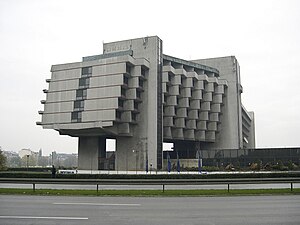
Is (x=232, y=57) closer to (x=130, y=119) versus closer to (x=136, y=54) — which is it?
(x=136, y=54)

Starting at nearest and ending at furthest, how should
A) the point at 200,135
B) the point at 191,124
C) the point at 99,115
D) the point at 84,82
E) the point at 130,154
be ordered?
1. the point at 99,115
2. the point at 84,82
3. the point at 130,154
4. the point at 191,124
5. the point at 200,135

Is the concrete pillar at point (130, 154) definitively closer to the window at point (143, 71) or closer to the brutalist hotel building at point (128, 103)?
the brutalist hotel building at point (128, 103)

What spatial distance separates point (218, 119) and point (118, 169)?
33279 millimetres

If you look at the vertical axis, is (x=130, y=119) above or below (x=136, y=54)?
below

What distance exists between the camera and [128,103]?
76312 millimetres

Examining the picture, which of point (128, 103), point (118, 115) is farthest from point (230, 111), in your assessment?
point (118, 115)

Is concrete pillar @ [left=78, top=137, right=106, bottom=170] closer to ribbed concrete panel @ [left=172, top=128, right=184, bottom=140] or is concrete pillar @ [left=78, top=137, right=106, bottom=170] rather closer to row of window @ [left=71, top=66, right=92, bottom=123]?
row of window @ [left=71, top=66, right=92, bottom=123]

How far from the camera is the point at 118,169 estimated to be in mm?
78000

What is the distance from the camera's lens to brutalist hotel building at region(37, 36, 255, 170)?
2926 inches

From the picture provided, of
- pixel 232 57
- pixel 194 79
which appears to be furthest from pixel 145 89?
pixel 232 57

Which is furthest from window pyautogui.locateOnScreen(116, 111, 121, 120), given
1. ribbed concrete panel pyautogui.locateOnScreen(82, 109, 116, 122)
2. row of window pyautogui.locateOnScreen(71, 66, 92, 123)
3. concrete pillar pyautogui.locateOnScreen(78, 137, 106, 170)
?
concrete pillar pyautogui.locateOnScreen(78, 137, 106, 170)

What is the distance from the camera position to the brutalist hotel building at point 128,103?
74.3 meters

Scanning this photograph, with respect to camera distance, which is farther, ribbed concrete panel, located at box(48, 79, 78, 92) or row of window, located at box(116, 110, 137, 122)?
ribbed concrete panel, located at box(48, 79, 78, 92)

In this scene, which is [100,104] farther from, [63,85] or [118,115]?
[63,85]
